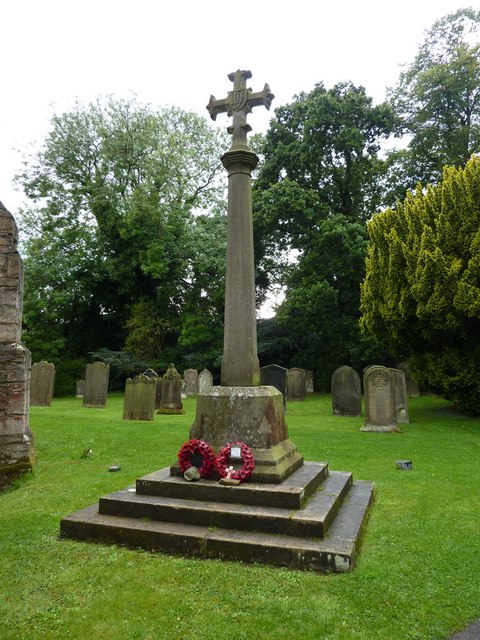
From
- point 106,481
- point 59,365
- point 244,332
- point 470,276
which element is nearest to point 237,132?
point 244,332

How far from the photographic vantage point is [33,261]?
24375mm

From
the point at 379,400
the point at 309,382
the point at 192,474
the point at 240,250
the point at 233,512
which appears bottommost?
the point at 233,512

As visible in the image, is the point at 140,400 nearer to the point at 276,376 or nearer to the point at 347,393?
the point at 276,376

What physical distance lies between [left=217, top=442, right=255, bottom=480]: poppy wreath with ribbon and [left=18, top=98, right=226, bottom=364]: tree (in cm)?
2098

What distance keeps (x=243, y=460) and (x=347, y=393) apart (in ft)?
31.9

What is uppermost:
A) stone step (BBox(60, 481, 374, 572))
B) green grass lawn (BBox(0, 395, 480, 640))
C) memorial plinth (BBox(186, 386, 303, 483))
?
memorial plinth (BBox(186, 386, 303, 483))

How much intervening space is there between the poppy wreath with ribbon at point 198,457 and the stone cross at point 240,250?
843 mm

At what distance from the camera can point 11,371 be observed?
6473 millimetres

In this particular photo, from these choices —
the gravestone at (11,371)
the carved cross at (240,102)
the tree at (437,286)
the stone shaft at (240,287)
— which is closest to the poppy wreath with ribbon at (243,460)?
the stone shaft at (240,287)

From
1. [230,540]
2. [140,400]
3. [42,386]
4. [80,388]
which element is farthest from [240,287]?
[80,388]

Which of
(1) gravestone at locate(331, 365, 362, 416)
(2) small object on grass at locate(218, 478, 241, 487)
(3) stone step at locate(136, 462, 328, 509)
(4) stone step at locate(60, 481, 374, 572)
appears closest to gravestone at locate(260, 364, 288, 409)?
(1) gravestone at locate(331, 365, 362, 416)

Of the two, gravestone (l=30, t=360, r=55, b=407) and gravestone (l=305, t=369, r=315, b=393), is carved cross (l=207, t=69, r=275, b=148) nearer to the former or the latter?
gravestone (l=30, t=360, r=55, b=407)

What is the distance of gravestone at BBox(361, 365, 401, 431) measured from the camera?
10.8 metres

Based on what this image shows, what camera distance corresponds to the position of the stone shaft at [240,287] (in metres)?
5.31
